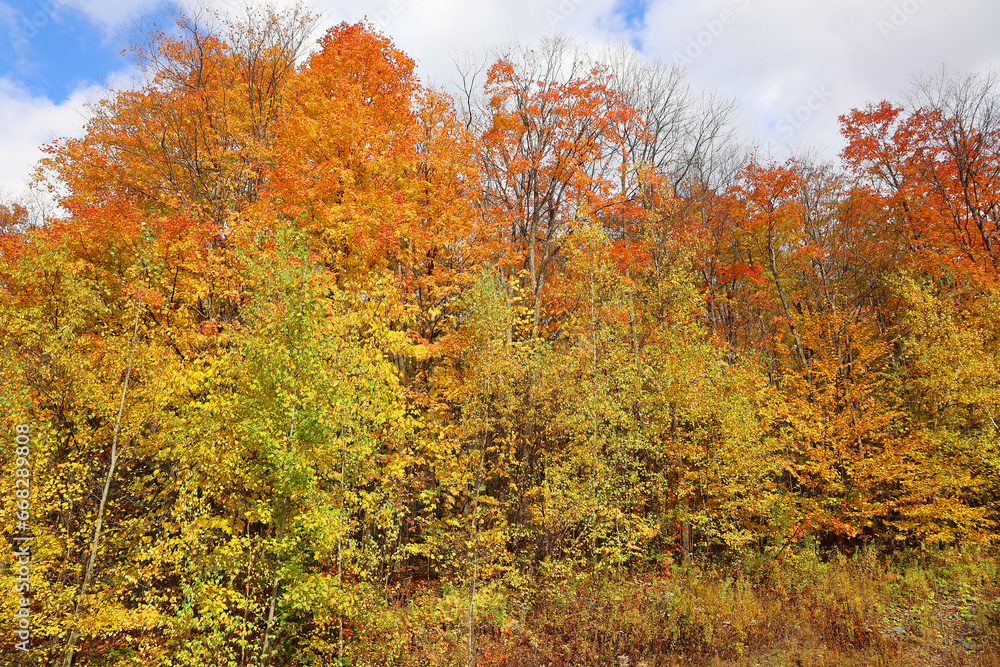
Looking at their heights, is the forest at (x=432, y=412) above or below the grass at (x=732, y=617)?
above

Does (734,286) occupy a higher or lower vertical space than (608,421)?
higher

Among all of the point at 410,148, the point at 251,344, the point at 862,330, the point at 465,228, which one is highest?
the point at 410,148

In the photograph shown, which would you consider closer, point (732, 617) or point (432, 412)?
point (732, 617)

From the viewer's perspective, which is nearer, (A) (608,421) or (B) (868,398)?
(A) (608,421)

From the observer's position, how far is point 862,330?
15516 millimetres

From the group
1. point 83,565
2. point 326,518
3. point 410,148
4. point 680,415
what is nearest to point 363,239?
point 410,148

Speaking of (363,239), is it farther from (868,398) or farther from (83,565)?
(868,398)

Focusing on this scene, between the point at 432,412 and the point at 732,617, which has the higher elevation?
the point at 432,412

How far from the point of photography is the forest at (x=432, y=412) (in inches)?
352

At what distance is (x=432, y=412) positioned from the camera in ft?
44.9

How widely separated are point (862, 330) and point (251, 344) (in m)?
17.8

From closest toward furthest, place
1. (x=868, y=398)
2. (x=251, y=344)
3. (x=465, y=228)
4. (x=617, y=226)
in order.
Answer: (x=251, y=344)
(x=868, y=398)
(x=465, y=228)
(x=617, y=226)

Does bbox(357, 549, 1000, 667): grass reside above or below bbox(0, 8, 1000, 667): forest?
below

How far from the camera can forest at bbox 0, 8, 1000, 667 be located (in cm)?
895
